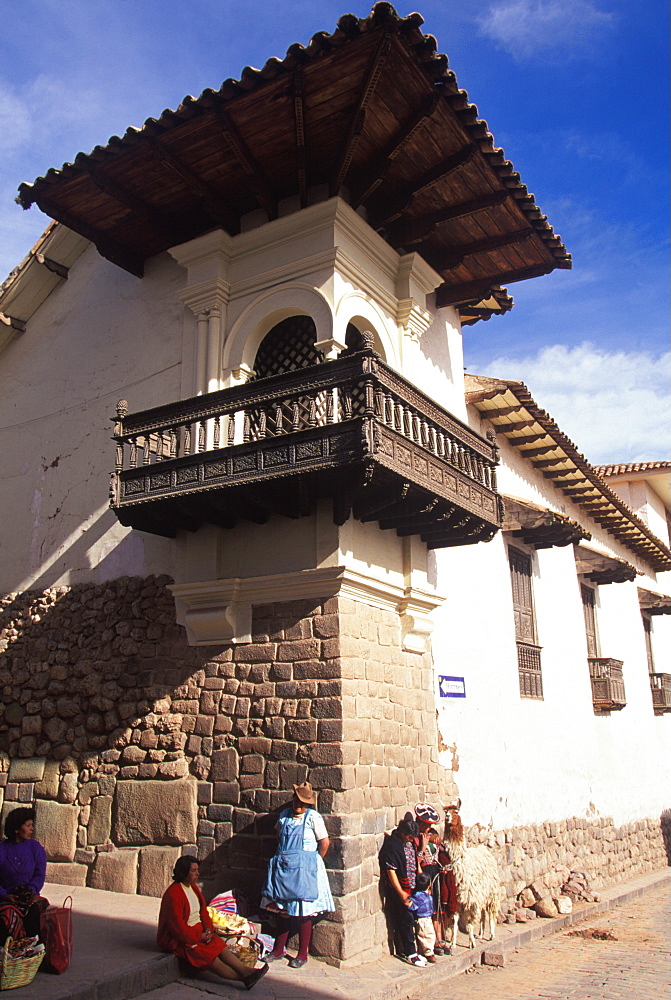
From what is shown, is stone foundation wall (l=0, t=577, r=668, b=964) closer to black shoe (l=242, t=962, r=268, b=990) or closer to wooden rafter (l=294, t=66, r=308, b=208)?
black shoe (l=242, t=962, r=268, b=990)

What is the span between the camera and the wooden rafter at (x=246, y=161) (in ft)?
24.8

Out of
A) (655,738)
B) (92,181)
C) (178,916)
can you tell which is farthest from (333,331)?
(655,738)

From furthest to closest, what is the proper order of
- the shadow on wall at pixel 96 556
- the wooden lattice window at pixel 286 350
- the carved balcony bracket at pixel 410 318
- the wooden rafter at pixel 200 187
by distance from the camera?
1. the carved balcony bracket at pixel 410 318
2. the shadow on wall at pixel 96 556
3. the wooden lattice window at pixel 286 350
4. the wooden rafter at pixel 200 187

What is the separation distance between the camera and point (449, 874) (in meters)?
7.41

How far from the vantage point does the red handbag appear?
513cm

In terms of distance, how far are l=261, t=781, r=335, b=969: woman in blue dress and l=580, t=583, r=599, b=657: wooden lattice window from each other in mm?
9138

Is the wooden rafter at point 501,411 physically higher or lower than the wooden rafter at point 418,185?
lower

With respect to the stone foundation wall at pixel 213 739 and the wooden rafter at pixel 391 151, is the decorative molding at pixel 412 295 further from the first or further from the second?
the stone foundation wall at pixel 213 739

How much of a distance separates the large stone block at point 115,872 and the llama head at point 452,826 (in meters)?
3.00

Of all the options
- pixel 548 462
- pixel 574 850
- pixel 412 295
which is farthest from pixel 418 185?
pixel 574 850

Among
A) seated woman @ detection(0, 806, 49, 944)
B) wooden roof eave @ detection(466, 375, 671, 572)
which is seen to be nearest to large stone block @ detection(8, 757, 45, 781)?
seated woman @ detection(0, 806, 49, 944)

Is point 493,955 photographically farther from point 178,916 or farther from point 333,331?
point 333,331

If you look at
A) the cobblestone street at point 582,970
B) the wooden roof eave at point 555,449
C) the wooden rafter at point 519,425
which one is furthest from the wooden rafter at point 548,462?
the cobblestone street at point 582,970

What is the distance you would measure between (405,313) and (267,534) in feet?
10.5
